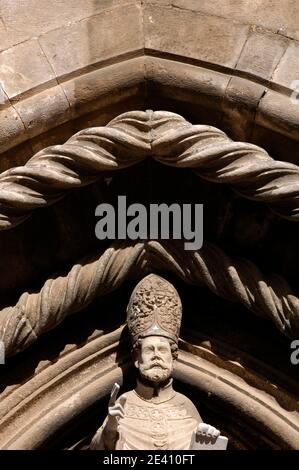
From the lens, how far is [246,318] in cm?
457

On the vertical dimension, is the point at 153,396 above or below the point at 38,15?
A: below

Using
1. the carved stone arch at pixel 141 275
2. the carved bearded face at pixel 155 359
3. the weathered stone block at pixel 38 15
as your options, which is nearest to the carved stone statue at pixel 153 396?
the carved bearded face at pixel 155 359

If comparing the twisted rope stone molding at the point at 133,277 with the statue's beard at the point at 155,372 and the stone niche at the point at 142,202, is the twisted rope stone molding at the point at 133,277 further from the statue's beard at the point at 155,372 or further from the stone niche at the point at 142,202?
the statue's beard at the point at 155,372

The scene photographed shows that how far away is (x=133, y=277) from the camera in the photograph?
4.50 m

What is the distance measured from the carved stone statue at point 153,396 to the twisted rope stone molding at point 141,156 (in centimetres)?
50

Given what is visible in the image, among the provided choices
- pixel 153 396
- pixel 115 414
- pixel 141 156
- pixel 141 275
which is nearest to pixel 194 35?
pixel 141 156

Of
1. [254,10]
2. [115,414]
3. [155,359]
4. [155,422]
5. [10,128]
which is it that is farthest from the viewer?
[254,10]

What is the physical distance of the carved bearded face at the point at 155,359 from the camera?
165 inches

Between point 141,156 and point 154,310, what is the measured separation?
1.89 ft

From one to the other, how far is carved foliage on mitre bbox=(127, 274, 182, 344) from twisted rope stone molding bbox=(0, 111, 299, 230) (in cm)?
46

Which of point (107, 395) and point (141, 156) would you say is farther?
point (107, 395)

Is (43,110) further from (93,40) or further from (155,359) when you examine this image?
(155,359)

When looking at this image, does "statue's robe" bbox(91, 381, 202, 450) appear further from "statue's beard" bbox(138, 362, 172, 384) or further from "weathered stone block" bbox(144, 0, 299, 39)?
"weathered stone block" bbox(144, 0, 299, 39)

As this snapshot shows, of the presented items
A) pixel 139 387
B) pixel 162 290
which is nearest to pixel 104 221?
pixel 162 290
